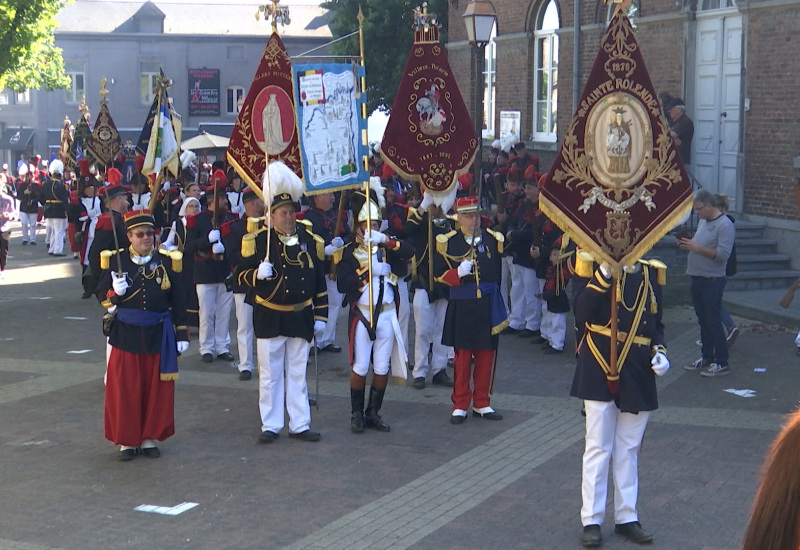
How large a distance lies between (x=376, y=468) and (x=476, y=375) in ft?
5.83

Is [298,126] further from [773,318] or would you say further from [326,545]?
[773,318]

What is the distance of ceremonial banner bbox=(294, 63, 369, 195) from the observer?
912 cm

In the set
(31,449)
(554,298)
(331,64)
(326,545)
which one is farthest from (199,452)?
(554,298)

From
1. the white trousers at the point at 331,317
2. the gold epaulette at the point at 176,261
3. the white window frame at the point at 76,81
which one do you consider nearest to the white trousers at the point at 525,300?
the white trousers at the point at 331,317

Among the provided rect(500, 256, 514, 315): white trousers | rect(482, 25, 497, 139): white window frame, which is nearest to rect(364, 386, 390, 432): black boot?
rect(500, 256, 514, 315): white trousers

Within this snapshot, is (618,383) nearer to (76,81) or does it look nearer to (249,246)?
(249,246)

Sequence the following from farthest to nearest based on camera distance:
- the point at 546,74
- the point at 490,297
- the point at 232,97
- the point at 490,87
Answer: the point at 232,97
the point at 490,87
the point at 546,74
the point at 490,297

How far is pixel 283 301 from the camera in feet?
28.7

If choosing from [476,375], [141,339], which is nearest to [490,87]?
[476,375]

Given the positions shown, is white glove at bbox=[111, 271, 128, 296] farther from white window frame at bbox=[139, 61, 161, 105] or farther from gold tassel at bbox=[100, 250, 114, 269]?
white window frame at bbox=[139, 61, 161, 105]

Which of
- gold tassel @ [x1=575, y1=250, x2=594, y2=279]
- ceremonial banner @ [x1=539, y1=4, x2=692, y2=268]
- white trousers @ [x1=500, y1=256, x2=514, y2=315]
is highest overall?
ceremonial banner @ [x1=539, y1=4, x2=692, y2=268]

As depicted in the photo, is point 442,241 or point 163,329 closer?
point 163,329

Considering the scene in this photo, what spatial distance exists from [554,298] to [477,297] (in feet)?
10.2

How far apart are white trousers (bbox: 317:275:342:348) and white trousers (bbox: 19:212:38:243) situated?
670 inches
